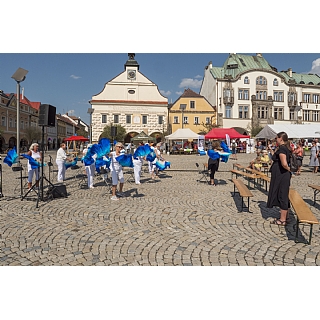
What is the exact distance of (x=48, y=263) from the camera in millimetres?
3666

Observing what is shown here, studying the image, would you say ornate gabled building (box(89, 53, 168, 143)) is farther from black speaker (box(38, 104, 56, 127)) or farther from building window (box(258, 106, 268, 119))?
black speaker (box(38, 104, 56, 127))

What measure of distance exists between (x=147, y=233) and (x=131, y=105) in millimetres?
40465

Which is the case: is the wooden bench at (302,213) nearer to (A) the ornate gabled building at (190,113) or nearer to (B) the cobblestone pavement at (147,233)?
(B) the cobblestone pavement at (147,233)

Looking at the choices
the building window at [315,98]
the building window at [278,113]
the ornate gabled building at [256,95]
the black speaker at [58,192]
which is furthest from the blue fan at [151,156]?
the building window at [315,98]

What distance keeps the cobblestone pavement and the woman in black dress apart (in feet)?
1.66

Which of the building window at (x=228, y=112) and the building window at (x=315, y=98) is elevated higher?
the building window at (x=315, y=98)

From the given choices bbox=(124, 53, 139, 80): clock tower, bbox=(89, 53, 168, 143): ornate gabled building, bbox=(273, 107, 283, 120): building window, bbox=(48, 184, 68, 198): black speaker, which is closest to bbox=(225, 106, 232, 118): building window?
bbox=(273, 107, 283, 120): building window

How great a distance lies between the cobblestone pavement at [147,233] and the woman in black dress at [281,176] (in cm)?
51

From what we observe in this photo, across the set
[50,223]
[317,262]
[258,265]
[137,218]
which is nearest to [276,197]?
[317,262]

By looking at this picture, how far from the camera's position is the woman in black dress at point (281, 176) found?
499 centimetres

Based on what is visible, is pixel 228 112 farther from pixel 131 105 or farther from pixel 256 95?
pixel 131 105

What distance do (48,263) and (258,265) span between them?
2825 mm

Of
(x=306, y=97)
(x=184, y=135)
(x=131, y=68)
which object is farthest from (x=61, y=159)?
(x=306, y=97)
